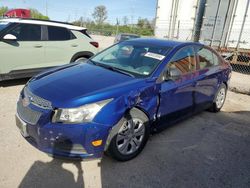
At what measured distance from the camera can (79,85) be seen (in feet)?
9.43

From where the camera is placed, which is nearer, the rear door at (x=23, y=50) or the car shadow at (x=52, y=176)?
the car shadow at (x=52, y=176)

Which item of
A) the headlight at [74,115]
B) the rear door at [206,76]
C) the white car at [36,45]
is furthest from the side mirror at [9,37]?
the rear door at [206,76]

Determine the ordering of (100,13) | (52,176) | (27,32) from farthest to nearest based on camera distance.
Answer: (100,13) < (27,32) < (52,176)

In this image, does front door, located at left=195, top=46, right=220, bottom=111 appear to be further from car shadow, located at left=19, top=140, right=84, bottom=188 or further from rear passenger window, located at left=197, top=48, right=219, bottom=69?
car shadow, located at left=19, top=140, right=84, bottom=188

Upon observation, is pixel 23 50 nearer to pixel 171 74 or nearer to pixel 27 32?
pixel 27 32

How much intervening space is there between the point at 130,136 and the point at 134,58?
1.32 meters

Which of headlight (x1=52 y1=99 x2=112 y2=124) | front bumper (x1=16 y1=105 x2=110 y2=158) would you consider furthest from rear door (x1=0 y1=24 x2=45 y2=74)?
headlight (x1=52 y1=99 x2=112 y2=124)

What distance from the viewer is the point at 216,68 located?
470 centimetres

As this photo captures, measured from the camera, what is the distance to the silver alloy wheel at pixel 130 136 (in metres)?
2.91

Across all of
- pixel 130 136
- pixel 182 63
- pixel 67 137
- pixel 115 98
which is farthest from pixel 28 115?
pixel 182 63

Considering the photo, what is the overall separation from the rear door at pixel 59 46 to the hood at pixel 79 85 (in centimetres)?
280

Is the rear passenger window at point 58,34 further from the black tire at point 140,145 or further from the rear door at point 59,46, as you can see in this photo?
the black tire at point 140,145

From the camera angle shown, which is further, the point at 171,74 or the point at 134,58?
the point at 134,58

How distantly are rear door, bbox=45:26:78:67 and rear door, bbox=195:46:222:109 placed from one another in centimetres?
362
